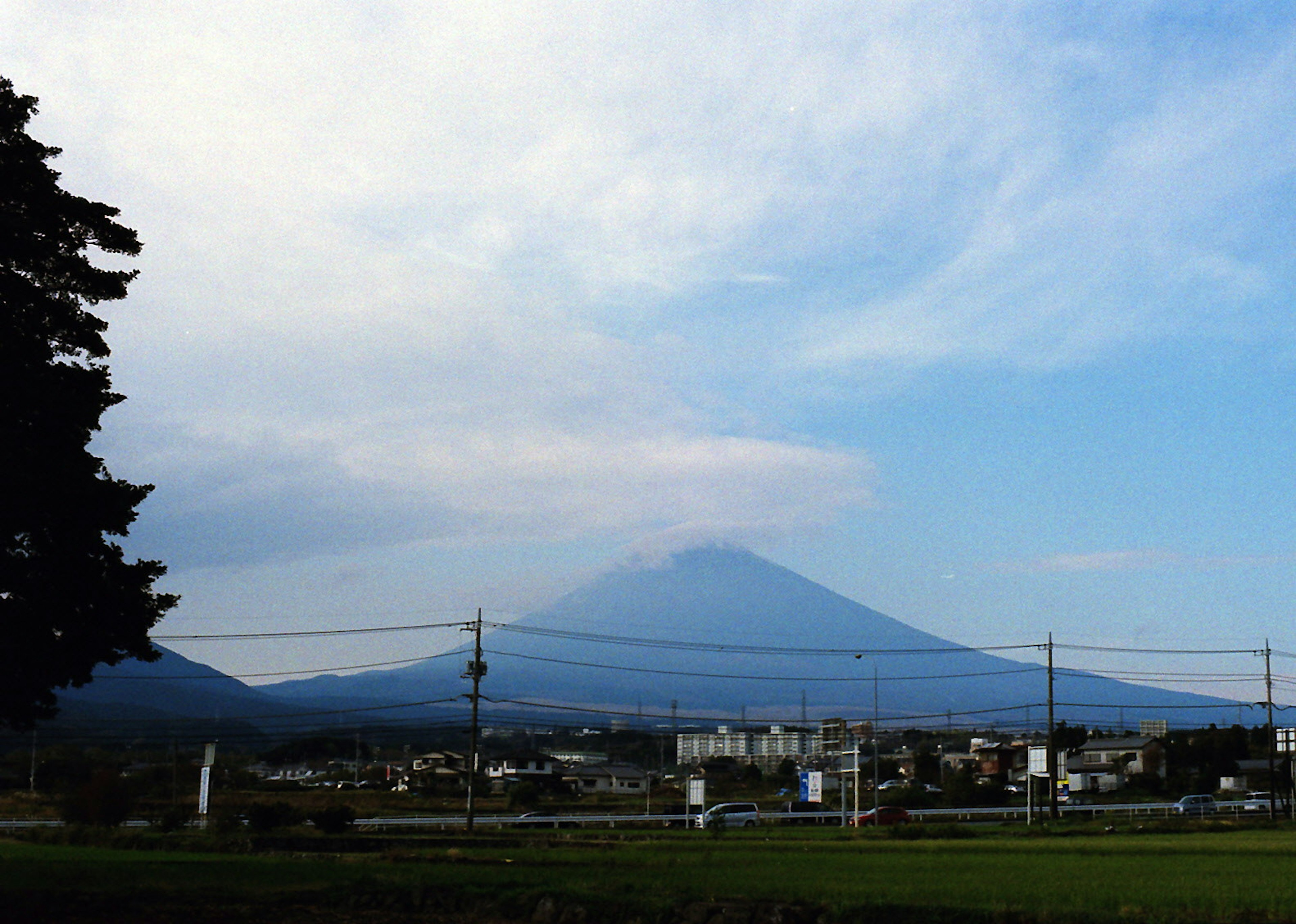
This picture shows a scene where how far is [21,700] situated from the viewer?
21.8 m

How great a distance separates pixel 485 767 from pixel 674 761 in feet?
239

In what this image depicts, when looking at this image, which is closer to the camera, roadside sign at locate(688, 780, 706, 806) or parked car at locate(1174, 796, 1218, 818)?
roadside sign at locate(688, 780, 706, 806)

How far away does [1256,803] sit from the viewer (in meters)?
78.0

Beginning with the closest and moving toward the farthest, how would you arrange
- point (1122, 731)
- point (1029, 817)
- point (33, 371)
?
1. point (33, 371)
2. point (1029, 817)
3. point (1122, 731)

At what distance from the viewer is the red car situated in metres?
59.2

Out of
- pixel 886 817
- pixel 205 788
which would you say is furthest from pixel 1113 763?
pixel 205 788

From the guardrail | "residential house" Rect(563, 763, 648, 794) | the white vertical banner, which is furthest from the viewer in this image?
"residential house" Rect(563, 763, 648, 794)

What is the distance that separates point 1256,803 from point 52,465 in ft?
261

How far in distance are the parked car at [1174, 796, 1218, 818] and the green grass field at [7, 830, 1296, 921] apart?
3518 centimetres

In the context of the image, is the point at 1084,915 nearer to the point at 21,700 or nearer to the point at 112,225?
the point at 21,700

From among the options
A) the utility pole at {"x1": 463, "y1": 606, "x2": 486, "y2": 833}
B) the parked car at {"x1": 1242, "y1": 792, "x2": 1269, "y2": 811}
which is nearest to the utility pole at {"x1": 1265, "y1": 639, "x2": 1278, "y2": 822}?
the parked car at {"x1": 1242, "y1": 792, "x2": 1269, "y2": 811}

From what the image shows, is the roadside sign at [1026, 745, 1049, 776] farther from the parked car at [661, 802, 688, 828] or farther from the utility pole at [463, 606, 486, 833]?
the utility pole at [463, 606, 486, 833]

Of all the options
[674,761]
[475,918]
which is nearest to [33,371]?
[475,918]

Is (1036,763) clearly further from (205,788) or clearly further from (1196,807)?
(205,788)
